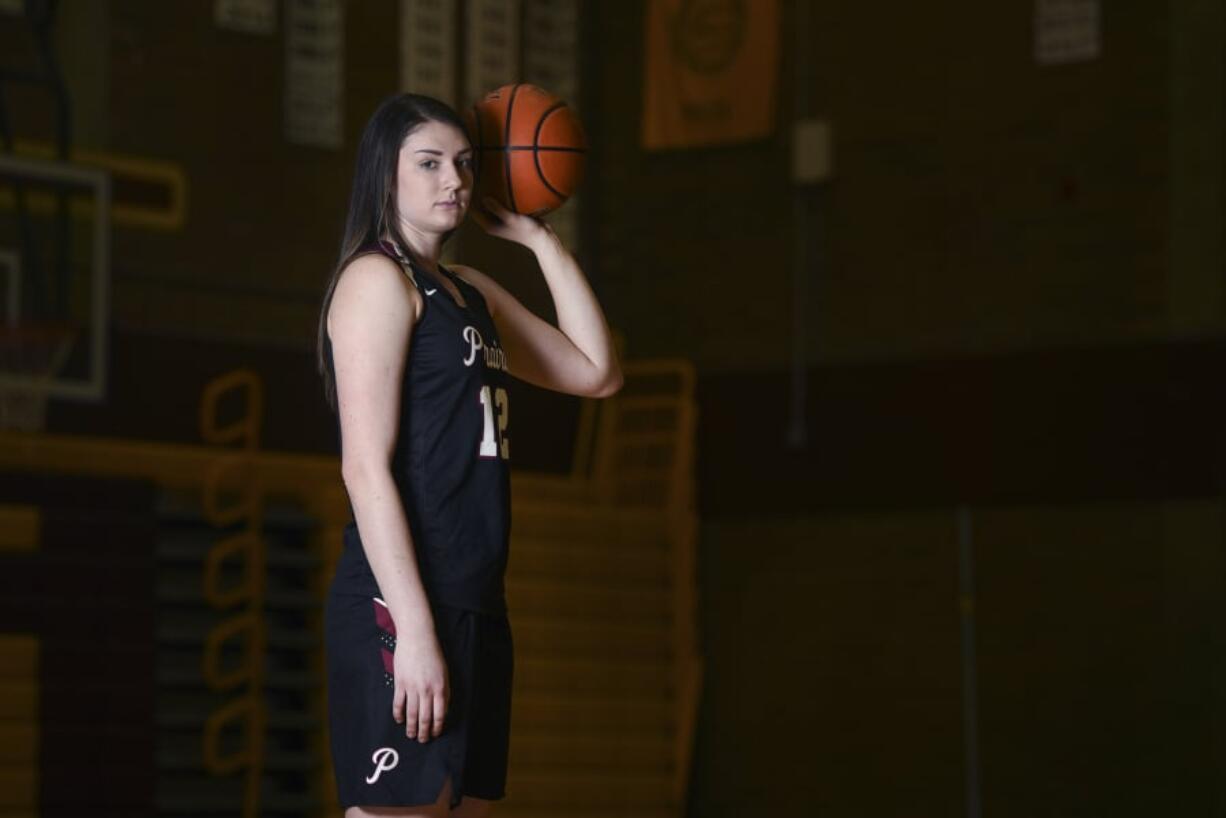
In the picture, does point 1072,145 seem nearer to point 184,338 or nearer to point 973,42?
point 973,42

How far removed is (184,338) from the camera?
27.0ft

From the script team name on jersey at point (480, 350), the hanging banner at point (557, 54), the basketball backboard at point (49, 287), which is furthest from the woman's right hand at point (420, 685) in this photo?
the hanging banner at point (557, 54)

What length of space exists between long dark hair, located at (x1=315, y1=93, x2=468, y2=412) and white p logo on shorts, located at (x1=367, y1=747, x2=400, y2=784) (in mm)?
483

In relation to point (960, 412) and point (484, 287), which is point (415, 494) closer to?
point (484, 287)

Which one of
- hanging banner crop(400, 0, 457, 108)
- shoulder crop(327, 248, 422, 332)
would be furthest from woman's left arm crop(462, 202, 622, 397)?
→ hanging banner crop(400, 0, 457, 108)

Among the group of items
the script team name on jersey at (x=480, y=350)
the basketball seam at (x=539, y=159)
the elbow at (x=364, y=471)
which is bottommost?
the elbow at (x=364, y=471)

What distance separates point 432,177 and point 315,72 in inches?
265

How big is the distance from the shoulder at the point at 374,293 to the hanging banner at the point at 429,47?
6935 millimetres

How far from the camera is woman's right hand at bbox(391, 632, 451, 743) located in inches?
101

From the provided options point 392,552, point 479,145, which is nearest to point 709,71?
point 479,145

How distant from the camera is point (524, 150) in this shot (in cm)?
306

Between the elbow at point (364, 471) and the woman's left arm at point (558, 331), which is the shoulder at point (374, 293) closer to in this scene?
the elbow at point (364, 471)

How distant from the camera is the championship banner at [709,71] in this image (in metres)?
9.34

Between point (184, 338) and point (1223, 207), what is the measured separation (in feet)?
13.5
